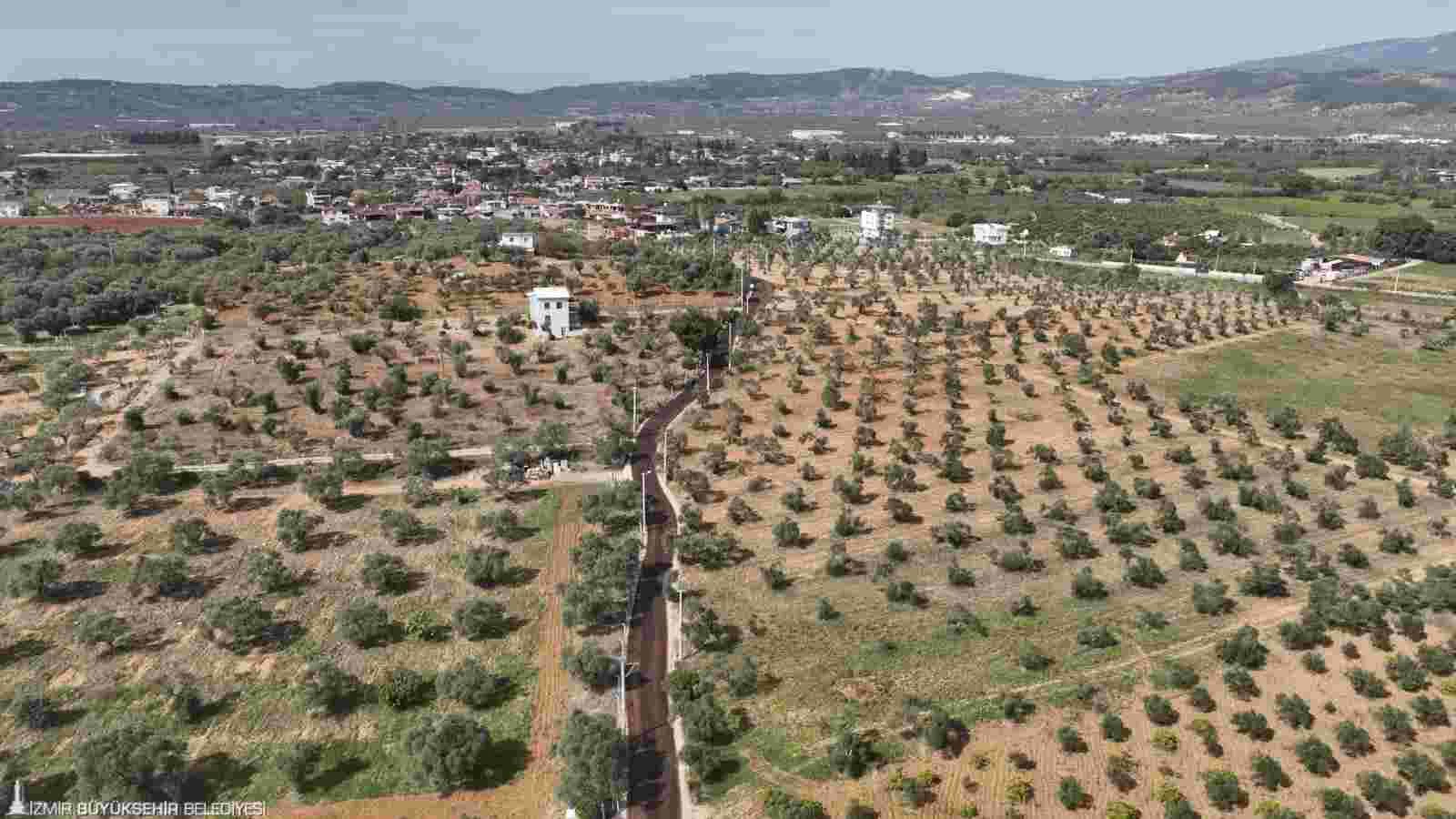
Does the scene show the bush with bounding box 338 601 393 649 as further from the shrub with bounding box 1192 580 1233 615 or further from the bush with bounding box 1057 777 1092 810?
the shrub with bounding box 1192 580 1233 615

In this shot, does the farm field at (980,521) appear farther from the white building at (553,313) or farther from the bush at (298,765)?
the white building at (553,313)

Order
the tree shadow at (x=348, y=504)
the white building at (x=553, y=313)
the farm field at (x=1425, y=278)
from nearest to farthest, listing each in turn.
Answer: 1. the tree shadow at (x=348, y=504)
2. the white building at (x=553, y=313)
3. the farm field at (x=1425, y=278)

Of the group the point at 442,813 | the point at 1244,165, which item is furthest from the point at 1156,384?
the point at 1244,165

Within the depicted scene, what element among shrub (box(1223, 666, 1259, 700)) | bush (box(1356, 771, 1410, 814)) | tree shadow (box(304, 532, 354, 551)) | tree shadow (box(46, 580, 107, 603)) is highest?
tree shadow (box(304, 532, 354, 551))

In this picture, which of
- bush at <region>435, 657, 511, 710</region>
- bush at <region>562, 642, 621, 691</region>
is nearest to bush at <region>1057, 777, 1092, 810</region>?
bush at <region>562, 642, 621, 691</region>

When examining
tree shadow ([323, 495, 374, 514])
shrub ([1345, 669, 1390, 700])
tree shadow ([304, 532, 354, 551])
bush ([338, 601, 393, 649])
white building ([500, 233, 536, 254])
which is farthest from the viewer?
white building ([500, 233, 536, 254])

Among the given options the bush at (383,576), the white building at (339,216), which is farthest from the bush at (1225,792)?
the white building at (339,216)

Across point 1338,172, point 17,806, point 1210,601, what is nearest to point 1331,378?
point 1210,601

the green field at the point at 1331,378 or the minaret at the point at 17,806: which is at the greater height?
the green field at the point at 1331,378
